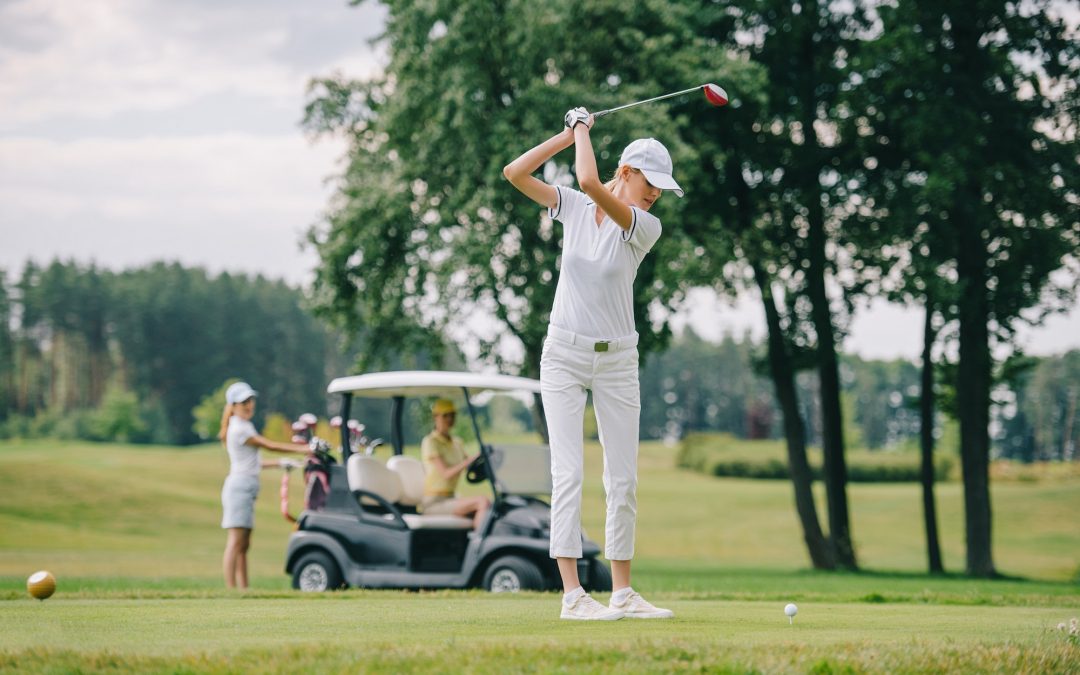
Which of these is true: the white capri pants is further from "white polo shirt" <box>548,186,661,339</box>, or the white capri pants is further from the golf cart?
the golf cart

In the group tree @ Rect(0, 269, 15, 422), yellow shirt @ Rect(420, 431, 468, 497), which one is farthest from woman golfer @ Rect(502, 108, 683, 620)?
tree @ Rect(0, 269, 15, 422)

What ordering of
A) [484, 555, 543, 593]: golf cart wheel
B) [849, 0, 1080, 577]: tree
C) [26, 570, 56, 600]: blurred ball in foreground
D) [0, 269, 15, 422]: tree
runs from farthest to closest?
[0, 269, 15, 422]: tree < [849, 0, 1080, 577]: tree < [484, 555, 543, 593]: golf cart wheel < [26, 570, 56, 600]: blurred ball in foreground

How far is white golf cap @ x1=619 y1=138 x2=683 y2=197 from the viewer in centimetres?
573

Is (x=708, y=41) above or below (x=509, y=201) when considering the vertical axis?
above

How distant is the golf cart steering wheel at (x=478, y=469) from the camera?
1127 cm

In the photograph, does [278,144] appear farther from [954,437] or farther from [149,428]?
[954,437]

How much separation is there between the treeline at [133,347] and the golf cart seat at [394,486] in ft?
205

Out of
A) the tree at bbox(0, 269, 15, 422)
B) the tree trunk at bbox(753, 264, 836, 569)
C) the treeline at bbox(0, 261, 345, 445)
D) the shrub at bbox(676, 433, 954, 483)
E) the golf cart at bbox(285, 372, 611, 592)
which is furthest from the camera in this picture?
the treeline at bbox(0, 261, 345, 445)

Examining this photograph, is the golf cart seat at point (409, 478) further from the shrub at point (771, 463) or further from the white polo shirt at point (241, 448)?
the shrub at point (771, 463)

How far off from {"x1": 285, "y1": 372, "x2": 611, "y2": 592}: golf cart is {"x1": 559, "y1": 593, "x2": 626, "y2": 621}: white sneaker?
4747 mm

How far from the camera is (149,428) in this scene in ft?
232

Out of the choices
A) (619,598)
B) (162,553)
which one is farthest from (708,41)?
(162,553)

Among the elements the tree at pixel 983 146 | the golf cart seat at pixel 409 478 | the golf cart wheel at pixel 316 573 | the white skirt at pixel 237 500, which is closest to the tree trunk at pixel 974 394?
the tree at pixel 983 146

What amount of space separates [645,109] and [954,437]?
60537 millimetres
